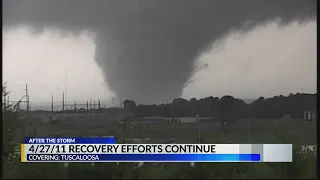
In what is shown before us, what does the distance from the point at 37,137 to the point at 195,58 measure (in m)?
1.23

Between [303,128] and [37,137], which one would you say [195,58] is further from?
[37,137]

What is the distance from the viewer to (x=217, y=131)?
8.19 feet

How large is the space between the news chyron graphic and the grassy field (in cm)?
A: 4

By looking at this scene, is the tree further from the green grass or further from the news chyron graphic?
the news chyron graphic

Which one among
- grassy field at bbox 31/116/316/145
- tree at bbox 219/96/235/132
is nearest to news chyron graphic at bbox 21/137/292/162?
grassy field at bbox 31/116/316/145

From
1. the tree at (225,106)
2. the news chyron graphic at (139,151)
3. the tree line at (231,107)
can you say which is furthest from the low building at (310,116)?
the tree at (225,106)

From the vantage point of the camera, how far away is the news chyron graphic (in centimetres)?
248

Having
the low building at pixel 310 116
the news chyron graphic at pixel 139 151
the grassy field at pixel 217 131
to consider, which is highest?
the low building at pixel 310 116

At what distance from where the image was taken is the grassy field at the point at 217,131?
2.48m

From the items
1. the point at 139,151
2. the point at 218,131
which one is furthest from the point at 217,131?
the point at 139,151

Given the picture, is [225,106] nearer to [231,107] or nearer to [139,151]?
[231,107]

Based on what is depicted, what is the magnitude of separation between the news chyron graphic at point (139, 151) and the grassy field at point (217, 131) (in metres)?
0.04

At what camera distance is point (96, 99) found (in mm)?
2521

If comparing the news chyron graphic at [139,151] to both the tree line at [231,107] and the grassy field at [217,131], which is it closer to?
the grassy field at [217,131]
